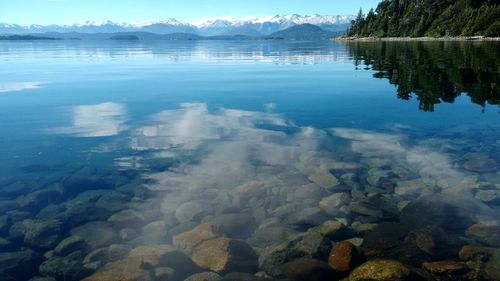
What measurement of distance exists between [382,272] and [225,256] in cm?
411

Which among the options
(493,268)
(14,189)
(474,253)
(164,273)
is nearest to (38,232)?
(14,189)

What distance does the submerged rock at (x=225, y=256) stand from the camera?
35.3 ft

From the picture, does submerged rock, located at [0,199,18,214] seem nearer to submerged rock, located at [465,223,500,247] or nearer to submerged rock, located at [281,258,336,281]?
submerged rock, located at [281,258,336,281]

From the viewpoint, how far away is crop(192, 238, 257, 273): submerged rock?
10773mm

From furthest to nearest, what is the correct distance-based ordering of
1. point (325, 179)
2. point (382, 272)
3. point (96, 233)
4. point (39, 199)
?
1. point (325, 179)
2. point (39, 199)
3. point (96, 233)
4. point (382, 272)

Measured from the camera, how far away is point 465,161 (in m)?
18.1

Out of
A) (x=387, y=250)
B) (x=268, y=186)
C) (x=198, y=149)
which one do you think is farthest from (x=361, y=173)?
(x=198, y=149)

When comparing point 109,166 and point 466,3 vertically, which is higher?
point 466,3

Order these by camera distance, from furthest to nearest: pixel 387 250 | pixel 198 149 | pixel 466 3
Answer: pixel 466 3, pixel 198 149, pixel 387 250

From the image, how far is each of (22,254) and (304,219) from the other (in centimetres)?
Answer: 863

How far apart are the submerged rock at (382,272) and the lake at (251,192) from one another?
0.14 feet

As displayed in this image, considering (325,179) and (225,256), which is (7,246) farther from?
(325,179)

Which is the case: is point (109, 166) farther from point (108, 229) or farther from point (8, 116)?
point (8, 116)

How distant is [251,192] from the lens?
15.3 meters
